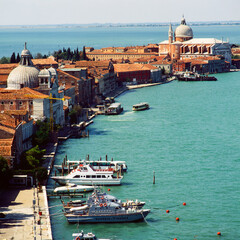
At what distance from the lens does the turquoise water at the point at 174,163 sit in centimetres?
1905

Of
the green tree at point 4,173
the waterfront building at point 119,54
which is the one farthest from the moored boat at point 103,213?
the waterfront building at point 119,54

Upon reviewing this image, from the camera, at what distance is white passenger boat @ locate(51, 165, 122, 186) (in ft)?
76.9

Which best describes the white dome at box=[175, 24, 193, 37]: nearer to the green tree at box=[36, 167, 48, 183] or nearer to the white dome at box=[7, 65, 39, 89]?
the white dome at box=[7, 65, 39, 89]

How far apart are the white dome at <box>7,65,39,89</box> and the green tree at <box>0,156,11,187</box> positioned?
12.4 m

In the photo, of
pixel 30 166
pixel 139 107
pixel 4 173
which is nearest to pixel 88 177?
pixel 30 166

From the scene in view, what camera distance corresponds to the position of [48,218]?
18.9m

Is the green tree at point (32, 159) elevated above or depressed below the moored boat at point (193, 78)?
above

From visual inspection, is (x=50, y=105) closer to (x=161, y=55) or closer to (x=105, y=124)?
(x=105, y=124)

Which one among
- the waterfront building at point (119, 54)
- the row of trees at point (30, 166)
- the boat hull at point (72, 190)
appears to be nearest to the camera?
the row of trees at point (30, 166)

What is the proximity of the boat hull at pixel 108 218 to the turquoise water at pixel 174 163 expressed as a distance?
0.56ft

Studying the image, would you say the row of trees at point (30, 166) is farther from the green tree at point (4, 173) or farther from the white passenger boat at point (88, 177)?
the white passenger boat at point (88, 177)

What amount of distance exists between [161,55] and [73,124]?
2049 inches

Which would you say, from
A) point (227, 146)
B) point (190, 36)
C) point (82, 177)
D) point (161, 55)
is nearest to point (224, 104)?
point (227, 146)

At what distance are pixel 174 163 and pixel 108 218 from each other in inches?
293
